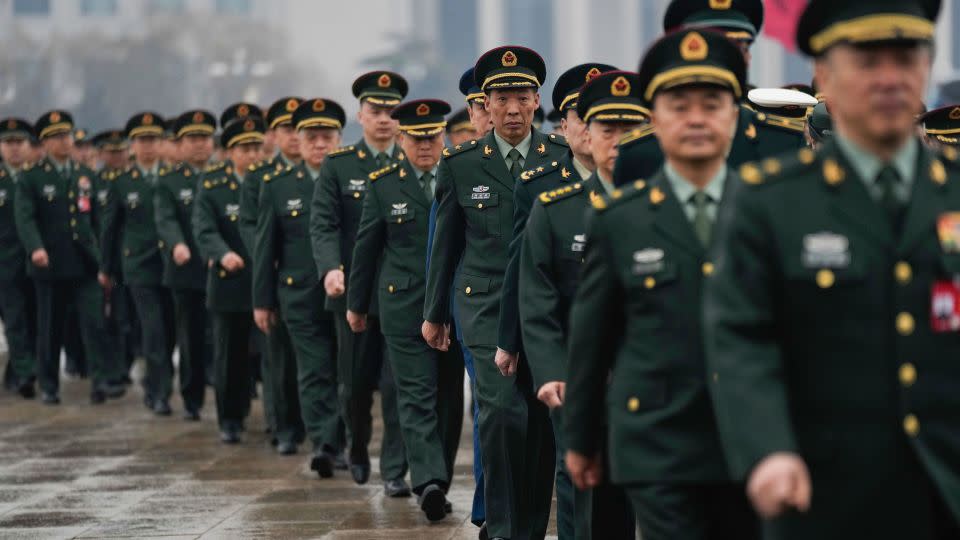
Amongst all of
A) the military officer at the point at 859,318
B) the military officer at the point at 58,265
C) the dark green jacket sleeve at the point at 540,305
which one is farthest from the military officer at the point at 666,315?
the military officer at the point at 58,265

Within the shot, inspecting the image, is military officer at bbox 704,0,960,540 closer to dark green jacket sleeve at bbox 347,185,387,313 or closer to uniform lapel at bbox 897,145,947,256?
uniform lapel at bbox 897,145,947,256

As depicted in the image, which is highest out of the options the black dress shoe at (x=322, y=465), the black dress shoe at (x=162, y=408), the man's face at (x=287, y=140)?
the man's face at (x=287, y=140)

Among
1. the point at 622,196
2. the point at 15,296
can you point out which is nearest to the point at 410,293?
the point at 622,196

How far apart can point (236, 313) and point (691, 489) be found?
30.4ft

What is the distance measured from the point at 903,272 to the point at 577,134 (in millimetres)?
3710

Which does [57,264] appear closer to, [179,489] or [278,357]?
[278,357]

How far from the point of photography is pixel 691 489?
5.41 metres

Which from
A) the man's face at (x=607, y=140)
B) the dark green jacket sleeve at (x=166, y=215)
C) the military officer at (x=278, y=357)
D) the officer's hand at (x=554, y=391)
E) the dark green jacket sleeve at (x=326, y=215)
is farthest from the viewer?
the dark green jacket sleeve at (x=166, y=215)

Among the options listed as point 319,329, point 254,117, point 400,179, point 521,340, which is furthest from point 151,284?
point 521,340

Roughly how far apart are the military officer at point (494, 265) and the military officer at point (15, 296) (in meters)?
9.29

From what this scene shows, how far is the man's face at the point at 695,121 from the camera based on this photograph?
5555 millimetres

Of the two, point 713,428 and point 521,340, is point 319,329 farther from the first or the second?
point 713,428

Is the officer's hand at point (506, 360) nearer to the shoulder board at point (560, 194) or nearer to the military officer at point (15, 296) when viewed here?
the shoulder board at point (560, 194)

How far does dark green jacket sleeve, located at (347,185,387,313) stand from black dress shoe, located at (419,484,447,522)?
1.35 m
